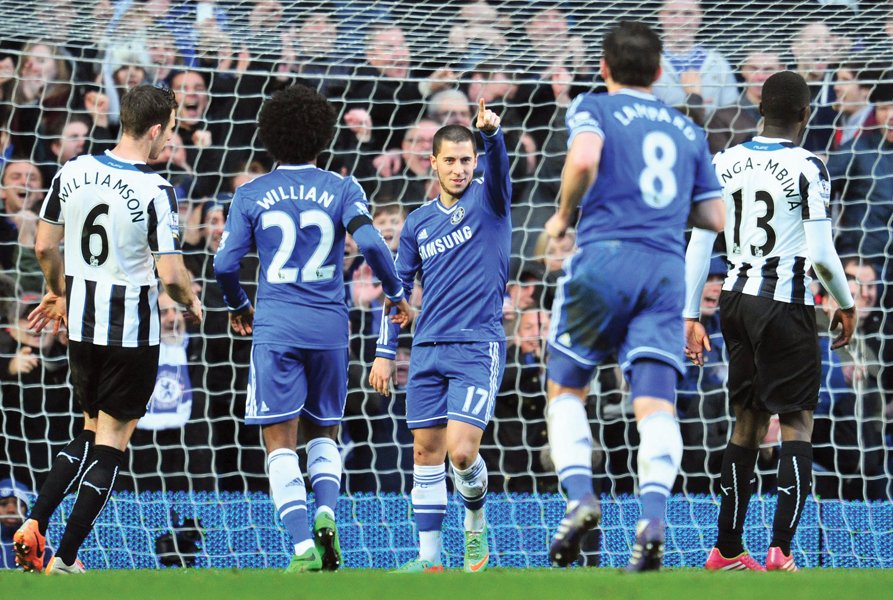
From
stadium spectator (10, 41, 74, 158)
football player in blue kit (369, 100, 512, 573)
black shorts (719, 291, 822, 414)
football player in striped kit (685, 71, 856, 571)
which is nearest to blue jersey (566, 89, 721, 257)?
football player in striped kit (685, 71, 856, 571)

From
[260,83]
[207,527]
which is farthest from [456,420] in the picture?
[260,83]

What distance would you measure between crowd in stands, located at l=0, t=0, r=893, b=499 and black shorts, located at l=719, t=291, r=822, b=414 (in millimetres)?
2396

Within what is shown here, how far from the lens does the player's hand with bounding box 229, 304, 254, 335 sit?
5520mm

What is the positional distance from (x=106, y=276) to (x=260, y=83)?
3719 mm

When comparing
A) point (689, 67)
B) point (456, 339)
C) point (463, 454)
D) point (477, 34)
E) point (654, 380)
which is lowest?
point (463, 454)

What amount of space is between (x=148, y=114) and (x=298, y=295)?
1004mm

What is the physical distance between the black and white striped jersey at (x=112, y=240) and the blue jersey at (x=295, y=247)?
0.29 metres

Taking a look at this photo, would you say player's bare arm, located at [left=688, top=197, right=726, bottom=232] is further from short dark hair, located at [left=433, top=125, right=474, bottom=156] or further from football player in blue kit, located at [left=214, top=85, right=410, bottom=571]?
short dark hair, located at [left=433, top=125, right=474, bottom=156]

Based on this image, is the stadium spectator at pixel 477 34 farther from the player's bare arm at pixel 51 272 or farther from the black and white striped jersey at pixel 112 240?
the player's bare arm at pixel 51 272

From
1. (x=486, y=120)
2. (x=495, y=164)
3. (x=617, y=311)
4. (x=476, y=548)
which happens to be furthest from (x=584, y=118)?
(x=476, y=548)

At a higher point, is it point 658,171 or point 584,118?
point 584,118

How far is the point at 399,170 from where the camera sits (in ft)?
28.1

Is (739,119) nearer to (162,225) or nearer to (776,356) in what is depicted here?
(776,356)

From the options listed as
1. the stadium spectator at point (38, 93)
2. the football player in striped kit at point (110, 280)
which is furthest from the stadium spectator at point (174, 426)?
the football player in striped kit at point (110, 280)
